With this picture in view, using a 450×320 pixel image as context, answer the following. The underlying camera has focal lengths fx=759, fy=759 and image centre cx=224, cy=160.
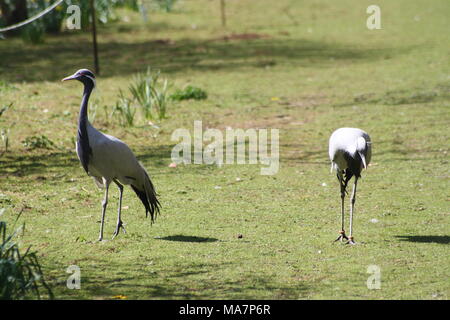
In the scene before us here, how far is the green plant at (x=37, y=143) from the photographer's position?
11.3m

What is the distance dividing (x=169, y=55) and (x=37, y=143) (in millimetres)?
8224

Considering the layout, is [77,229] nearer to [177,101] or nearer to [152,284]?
[152,284]

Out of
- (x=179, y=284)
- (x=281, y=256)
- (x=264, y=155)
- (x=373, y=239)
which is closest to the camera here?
(x=179, y=284)

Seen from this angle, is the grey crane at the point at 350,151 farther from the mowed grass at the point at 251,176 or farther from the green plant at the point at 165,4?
the green plant at the point at 165,4

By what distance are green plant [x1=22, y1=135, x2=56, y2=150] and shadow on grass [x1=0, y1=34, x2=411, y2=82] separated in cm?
500

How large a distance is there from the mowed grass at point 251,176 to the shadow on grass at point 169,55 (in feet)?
0.23

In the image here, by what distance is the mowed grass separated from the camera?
6543 mm

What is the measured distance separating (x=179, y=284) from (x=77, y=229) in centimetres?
200

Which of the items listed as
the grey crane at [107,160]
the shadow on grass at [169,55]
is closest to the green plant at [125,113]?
the shadow on grass at [169,55]

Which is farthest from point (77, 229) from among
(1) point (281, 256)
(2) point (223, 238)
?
(1) point (281, 256)

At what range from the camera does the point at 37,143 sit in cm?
1127

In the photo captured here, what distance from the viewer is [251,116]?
13297 mm

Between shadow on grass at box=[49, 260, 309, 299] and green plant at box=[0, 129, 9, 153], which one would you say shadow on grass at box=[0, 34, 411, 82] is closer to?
green plant at box=[0, 129, 9, 153]

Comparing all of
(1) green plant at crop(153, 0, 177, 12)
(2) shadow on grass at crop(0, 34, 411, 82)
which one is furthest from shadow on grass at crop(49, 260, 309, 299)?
(1) green plant at crop(153, 0, 177, 12)
